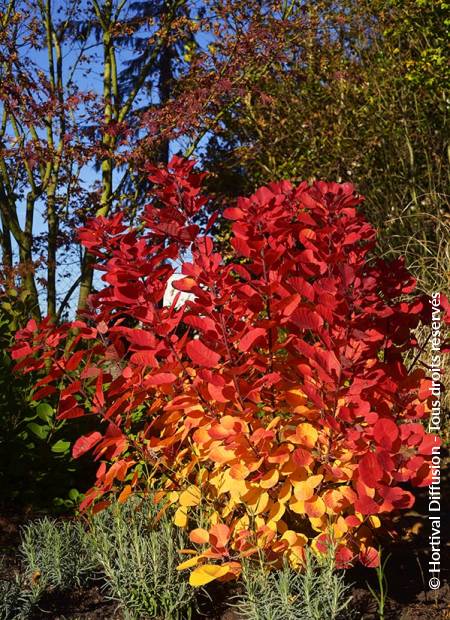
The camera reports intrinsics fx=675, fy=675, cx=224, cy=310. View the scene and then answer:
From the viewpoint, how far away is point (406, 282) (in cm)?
242

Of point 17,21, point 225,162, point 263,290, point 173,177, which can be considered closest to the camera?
point 263,290

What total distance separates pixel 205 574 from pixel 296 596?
27cm

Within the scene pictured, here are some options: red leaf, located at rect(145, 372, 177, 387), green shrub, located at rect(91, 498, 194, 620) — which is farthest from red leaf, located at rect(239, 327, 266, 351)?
green shrub, located at rect(91, 498, 194, 620)

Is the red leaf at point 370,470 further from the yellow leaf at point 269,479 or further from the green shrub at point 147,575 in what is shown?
the green shrub at point 147,575

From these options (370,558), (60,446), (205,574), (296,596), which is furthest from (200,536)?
(60,446)

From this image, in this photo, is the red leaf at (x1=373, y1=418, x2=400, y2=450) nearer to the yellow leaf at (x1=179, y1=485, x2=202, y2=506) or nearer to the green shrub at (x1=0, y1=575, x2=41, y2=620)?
the yellow leaf at (x1=179, y1=485, x2=202, y2=506)

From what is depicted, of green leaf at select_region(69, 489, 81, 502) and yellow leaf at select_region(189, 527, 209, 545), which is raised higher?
green leaf at select_region(69, 489, 81, 502)

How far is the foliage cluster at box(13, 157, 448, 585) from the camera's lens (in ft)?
6.31

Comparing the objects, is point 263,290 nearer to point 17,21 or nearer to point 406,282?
point 406,282

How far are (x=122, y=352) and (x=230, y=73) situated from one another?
516cm

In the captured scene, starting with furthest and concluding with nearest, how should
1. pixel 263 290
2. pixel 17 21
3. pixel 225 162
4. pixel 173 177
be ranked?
pixel 225 162, pixel 17 21, pixel 173 177, pixel 263 290

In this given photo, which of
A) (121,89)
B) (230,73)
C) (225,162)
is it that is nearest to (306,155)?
(225,162)

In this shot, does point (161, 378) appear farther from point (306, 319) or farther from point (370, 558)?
point (370, 558)

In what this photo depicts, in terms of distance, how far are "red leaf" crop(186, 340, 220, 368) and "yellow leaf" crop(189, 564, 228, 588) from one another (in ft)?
2.00
